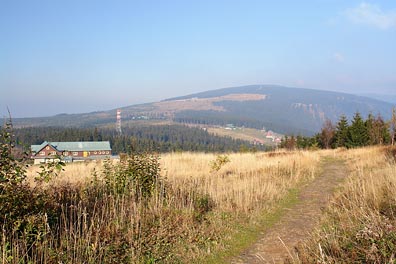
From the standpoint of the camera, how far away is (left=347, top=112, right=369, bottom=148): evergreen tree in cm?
3738

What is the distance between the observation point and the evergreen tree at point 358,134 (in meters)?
37.4

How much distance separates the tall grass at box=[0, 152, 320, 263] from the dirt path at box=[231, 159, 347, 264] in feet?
2.04

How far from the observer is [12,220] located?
466 cm

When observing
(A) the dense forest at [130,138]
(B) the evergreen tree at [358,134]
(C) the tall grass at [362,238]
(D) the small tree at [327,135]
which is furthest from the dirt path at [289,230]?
(D) the small tree at [327,135]

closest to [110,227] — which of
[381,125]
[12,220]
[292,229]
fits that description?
[12,220]

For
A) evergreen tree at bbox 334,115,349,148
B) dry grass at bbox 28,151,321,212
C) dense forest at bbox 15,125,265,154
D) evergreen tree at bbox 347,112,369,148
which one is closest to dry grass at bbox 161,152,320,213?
dry grass at bbox 28,151,321,212

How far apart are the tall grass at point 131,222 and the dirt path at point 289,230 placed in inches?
24.5

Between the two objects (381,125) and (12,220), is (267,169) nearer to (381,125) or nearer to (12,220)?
(12,220)

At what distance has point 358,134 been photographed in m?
37.9

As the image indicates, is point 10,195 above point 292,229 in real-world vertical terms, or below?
above

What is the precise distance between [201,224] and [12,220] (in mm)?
3554

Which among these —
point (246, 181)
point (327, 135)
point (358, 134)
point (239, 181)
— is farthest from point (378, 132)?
point (246, 181)

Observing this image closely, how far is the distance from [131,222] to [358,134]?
126 ft

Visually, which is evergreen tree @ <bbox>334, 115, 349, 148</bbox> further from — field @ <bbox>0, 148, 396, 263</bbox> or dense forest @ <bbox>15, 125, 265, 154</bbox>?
field @ <bbox>0, 148, 396, 263</bbox>
